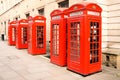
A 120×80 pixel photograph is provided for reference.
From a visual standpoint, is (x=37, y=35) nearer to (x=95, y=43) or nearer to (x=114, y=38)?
(x=114, y=38)

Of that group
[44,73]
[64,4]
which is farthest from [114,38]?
[64,4]

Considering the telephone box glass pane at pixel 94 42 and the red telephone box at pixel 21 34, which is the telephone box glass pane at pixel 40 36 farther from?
the telephone box glass pane at pixel 94 42

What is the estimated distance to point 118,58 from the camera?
783cm

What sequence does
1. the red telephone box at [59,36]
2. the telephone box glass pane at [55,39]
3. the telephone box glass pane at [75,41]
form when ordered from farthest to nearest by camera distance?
the telephone box glass pane at [55,39]
the red telephone box at [59,36]
the telephone box glass pane at [75,41]

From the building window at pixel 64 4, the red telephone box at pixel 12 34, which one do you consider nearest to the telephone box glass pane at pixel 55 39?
the building window at pixel 64 4

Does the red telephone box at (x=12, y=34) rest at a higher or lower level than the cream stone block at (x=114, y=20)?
lower

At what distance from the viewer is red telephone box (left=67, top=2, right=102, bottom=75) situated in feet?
21.7

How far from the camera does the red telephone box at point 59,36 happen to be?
8.08 meters

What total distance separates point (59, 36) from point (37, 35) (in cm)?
345

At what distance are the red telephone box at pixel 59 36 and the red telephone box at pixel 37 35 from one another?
8.40ft

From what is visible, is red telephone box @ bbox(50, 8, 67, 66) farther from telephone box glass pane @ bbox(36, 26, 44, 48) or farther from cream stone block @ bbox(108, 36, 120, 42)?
telephone box glass pane @ bbox(36, 26, 44, 48)

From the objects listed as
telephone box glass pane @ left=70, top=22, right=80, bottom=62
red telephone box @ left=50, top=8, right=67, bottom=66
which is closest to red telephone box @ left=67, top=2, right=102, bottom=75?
telephone box glass pane @ left=70, top=22, right=80, bottom=62

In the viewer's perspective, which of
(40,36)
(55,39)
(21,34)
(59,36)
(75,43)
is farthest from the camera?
(21,34)

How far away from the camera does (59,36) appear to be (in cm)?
819
